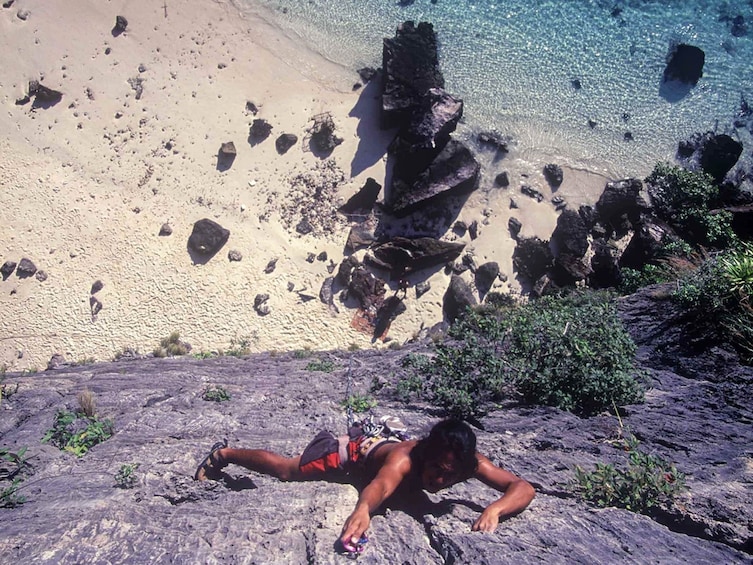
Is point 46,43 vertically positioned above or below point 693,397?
above

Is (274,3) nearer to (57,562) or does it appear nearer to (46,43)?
(46,43)

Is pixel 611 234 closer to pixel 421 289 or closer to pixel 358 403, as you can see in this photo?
pixel 421 289

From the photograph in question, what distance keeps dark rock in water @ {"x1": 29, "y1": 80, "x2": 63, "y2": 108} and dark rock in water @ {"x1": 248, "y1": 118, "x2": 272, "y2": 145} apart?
5.07m

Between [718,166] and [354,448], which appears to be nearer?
[354,448]

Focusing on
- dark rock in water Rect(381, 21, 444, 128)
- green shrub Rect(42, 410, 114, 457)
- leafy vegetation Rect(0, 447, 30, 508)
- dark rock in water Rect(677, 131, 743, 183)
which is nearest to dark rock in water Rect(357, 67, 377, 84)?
dark rock in water Rect(381, 21, 444, 128)

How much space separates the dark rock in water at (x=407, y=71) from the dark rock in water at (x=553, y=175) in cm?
378

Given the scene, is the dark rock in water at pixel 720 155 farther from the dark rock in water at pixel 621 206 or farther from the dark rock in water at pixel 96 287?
the dark rock in water at pixel 96 287

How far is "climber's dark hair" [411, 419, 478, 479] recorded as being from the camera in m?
4.46

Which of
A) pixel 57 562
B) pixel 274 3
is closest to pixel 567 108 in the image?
pixel 274 3

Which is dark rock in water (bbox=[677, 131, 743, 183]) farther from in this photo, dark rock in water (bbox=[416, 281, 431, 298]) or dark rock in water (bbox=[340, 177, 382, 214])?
dark rock in water (bbox=[340, 177, 382, 214])

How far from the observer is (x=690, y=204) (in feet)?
46.4

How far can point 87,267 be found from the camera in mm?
13172

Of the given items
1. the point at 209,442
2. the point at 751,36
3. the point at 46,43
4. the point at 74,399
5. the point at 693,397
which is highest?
the point at 751,36

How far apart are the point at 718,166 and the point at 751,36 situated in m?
5.27
